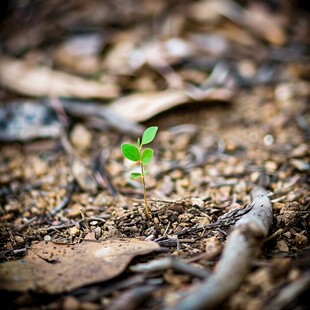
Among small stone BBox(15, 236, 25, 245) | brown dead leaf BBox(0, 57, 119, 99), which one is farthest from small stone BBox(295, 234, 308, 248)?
brown dead leaf BBox(0, 57, 119, 99)

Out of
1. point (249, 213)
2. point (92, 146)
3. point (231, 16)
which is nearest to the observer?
point (249, 213)

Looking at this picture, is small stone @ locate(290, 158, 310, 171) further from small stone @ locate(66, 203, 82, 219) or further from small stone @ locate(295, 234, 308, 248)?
small stone @ locate(66, 203, 82, 219)

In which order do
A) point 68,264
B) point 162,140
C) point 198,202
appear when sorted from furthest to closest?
point 162,140 < point 198,202 < point 68,264

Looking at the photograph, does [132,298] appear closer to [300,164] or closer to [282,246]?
[282,246]

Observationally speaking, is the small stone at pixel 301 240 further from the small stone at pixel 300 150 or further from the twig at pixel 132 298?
the small stone at pixel 300 150

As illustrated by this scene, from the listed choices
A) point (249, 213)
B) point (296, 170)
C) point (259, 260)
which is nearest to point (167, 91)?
point (296, 170)

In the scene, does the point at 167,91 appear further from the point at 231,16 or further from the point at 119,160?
the point at 231,16

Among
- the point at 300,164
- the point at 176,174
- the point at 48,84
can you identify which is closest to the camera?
the point at 300,164

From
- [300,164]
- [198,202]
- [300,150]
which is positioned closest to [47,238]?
[198,202]
